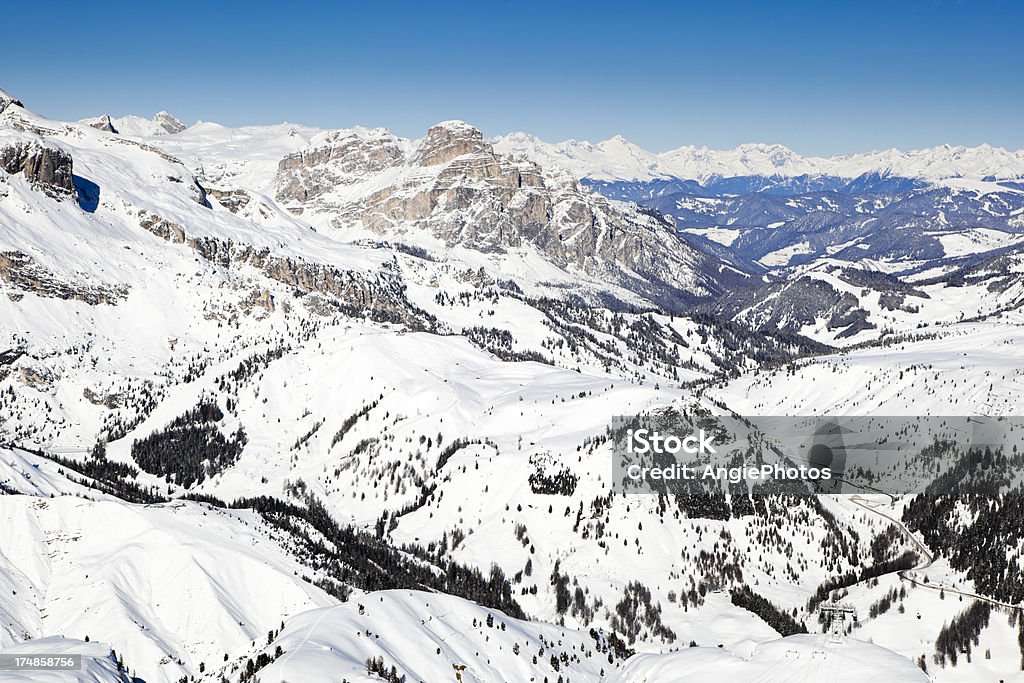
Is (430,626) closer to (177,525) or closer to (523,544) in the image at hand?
(177,525)

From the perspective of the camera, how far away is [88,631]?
11981 cm

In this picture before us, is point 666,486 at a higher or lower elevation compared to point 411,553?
higher

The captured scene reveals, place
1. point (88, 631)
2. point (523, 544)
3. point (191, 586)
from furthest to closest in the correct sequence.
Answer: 1. point (523, 544)
2. point (191, 586)
3. point (88, 631)

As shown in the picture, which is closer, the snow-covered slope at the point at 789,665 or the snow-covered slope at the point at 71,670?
the snow-covered slope at the point at 71,670

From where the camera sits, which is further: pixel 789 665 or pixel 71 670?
pixel 789 665

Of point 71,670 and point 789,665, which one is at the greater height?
point 71,670

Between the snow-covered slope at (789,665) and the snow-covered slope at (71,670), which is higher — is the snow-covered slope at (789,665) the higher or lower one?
the lower one

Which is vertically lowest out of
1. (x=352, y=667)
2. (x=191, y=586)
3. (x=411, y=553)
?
(x=411, y=553)

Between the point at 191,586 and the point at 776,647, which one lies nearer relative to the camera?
the point at 776,647

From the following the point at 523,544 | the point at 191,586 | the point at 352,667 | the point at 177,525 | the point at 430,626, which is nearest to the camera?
the point at 352,667

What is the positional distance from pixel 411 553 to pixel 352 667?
108 meters

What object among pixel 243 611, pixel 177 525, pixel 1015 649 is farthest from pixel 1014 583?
pixel 177 525

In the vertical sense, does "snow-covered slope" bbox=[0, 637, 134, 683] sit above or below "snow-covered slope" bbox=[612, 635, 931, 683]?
above

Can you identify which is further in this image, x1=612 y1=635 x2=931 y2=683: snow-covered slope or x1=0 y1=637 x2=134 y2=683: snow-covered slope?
x1=612 y1=635 x2=931 y2=683: snow-covered slope
